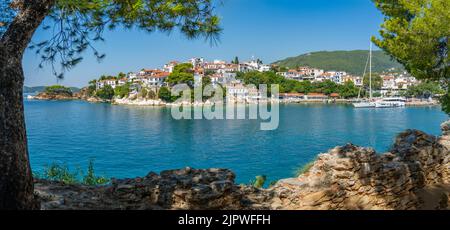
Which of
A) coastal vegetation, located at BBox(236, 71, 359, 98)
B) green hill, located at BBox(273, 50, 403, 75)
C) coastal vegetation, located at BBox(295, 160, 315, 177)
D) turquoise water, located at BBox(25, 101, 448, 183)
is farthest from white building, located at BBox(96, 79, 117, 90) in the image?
coastal vegetation, located at BBox(295, 160, 315, 177)

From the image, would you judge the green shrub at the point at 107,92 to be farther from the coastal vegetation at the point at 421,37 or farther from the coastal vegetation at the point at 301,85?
the coastal vegetation at the point at 421,37

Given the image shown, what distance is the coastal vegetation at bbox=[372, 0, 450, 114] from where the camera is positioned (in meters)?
7.06

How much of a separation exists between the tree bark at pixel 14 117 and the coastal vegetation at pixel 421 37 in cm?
718

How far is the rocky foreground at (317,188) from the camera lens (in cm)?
435

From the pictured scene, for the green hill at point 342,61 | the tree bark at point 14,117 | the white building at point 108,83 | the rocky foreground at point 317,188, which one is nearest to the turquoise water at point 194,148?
the rocky foreground at point 317,188

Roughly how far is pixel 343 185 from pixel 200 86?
260 feet

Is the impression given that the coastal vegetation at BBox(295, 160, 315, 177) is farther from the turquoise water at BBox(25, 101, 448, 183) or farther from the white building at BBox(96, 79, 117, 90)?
the white building at BBox(96, 79, 117, 90)

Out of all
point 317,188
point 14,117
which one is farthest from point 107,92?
point 14,117

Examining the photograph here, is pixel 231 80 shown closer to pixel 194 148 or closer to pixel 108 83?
pixel 108 83

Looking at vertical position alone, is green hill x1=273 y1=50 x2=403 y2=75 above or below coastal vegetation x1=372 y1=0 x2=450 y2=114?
above

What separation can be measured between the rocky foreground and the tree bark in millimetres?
912
